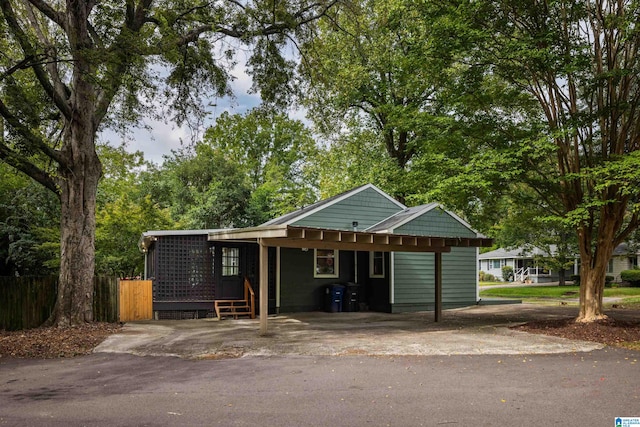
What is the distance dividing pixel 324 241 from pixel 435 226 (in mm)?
6130

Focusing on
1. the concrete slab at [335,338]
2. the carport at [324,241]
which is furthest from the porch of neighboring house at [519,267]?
the concrete slab at [335,338]

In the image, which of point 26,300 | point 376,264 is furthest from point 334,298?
point 26,300

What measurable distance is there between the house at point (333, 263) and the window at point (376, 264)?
0.03 meters

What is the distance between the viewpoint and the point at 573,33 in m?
11.2

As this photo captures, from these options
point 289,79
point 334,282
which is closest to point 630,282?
point 334,282

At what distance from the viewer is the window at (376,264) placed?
1630 cm

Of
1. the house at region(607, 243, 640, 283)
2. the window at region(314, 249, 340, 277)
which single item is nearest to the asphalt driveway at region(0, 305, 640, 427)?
the window at region(314, 249, 340, 277)

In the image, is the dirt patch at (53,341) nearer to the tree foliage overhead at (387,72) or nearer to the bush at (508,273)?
the tree foliage overhead at (387,72)

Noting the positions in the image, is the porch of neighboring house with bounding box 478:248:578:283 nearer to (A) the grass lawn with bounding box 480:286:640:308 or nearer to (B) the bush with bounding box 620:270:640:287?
(B) the bush with bounding box 620:270:640:287

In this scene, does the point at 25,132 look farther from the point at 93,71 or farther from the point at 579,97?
the point at 579,97

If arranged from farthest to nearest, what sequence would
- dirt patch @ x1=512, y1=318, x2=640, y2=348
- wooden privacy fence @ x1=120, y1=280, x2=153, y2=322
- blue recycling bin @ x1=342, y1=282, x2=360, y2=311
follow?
blue recycling bin @ x1=342, y1=282, x2=360, y2=311, wooden privacy fence @ x1=120, y1=280, x2=153, y2=322, dirt patch @ x1=512, y1=318, x2=640, y2=348

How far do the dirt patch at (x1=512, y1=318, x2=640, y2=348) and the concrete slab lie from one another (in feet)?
1.55

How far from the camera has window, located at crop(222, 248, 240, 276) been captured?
581 inches

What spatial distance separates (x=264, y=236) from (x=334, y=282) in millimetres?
6262
